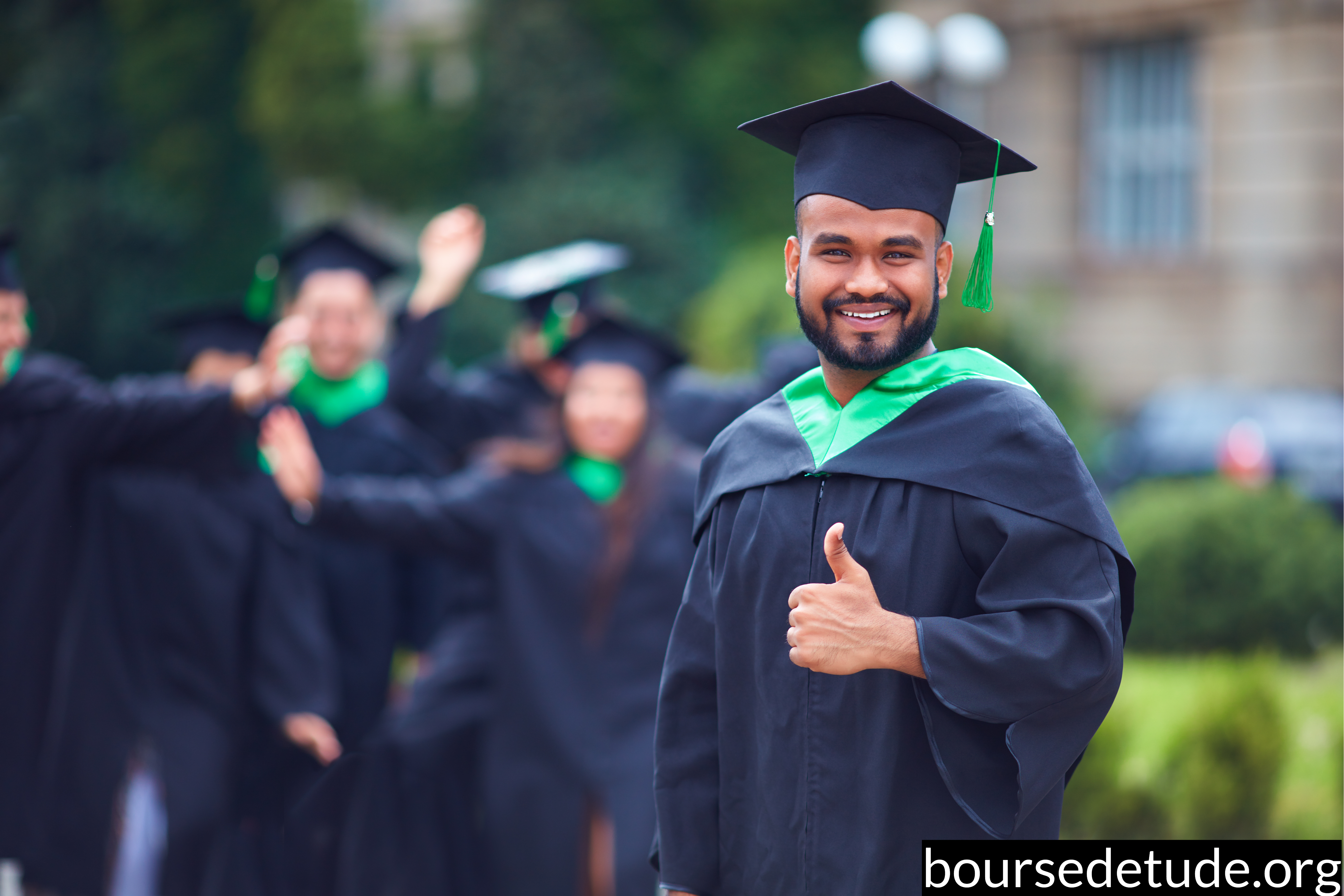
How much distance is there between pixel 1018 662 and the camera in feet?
7.34

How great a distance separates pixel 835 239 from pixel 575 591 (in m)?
2.58

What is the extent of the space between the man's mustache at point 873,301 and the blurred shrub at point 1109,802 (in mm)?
3444

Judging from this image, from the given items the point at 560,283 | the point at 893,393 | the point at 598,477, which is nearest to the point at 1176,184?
the point at 560,283

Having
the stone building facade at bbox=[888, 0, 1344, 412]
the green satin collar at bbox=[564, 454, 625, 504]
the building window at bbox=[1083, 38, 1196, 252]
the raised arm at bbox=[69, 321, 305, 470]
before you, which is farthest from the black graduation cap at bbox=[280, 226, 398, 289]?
the building window at bbox=[1083, 38, 1196, 252]

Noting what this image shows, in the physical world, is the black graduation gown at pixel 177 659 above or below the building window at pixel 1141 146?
below

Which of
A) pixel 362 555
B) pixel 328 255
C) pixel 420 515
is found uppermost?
pixel 328 255

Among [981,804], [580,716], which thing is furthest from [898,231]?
[580,716]

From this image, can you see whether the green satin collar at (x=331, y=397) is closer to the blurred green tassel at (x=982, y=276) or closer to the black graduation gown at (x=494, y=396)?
the black graduation gown at (x=494, y=396)

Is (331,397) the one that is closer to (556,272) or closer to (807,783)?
(556,272)

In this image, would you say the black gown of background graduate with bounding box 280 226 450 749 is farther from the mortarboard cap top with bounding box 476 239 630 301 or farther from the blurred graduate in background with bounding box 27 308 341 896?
the mortarboard cap top with bounding box 476 239 630 301

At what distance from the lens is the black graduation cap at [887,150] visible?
96.3 inches

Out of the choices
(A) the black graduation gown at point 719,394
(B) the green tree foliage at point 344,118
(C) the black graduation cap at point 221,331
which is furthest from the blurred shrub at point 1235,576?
(B) the green tree foliage at point 344,118

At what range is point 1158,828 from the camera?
5438 mm

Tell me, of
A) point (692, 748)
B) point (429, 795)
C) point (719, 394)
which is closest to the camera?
point (692, 748)
